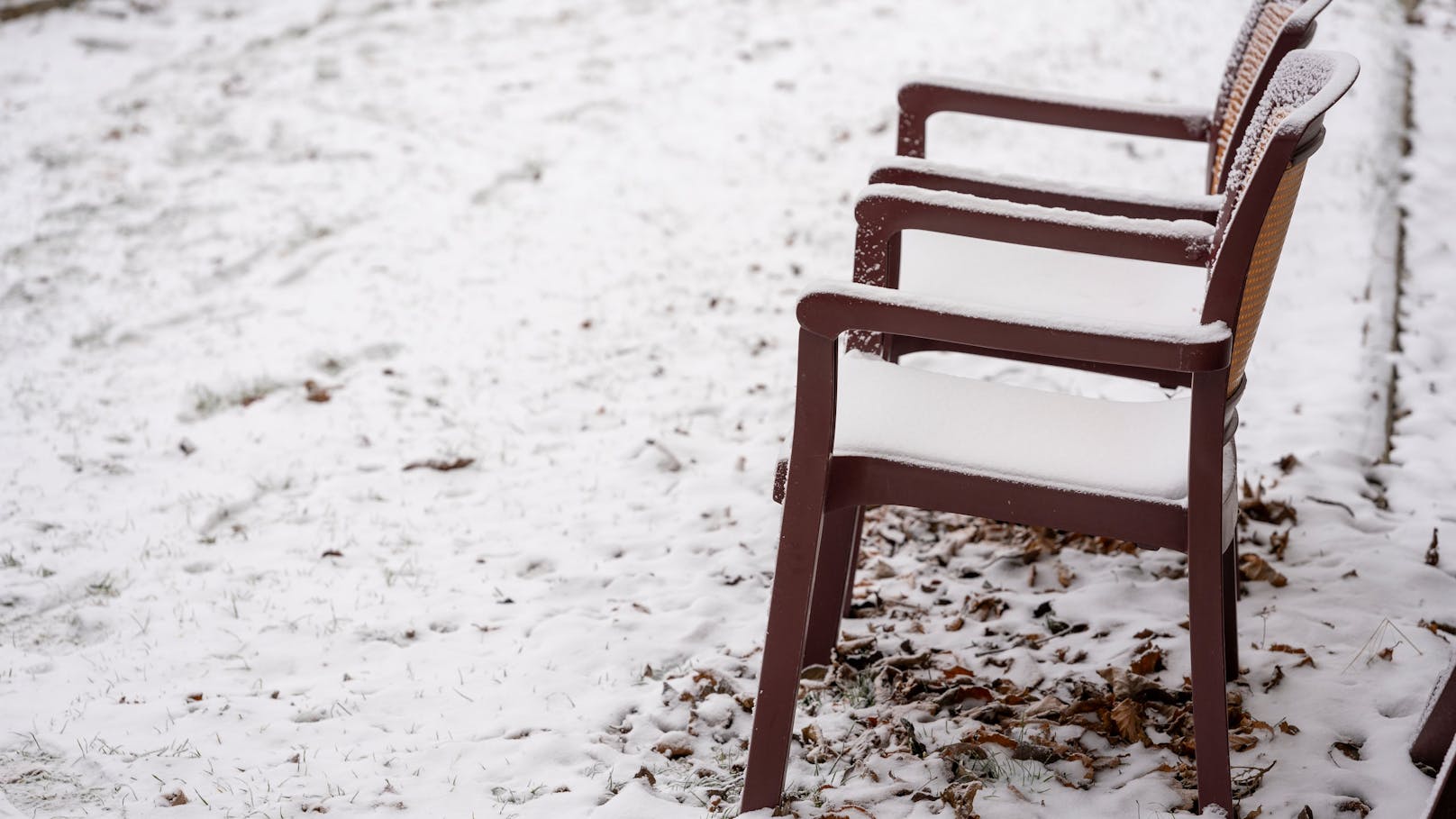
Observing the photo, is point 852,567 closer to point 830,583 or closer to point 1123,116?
point 830,583

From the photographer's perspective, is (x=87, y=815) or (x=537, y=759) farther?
(x=537, y=759)

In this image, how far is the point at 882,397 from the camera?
2.24 m

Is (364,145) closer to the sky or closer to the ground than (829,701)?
closer to the sky

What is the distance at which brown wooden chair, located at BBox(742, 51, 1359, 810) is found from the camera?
1.87m

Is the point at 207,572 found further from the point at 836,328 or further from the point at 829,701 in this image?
the point at 836,328

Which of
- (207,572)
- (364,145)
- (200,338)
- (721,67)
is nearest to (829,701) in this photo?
(207,572)

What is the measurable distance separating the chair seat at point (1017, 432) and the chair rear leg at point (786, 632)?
0.14 m

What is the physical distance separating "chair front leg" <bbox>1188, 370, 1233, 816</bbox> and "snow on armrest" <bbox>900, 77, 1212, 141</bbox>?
50.6 inches

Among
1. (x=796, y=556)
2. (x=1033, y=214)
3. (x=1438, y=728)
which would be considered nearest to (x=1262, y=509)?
(x=1438, y=728)

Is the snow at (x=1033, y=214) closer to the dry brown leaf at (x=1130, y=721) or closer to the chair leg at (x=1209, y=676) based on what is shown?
Answer: the chair leg at (x=1209, y=676)

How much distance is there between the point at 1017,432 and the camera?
2.12 meters

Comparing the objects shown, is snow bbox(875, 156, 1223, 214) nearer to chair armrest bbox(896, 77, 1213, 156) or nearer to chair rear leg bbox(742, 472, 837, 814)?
chair armrest bbox(896, 77, 1213, 156)

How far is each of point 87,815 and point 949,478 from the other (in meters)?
1.80

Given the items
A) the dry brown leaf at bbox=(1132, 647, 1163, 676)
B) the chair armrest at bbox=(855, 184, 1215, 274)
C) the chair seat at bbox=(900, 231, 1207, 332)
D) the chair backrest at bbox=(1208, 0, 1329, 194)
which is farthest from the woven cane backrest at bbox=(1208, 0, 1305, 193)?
the dry brown leaf at bbox=(1132, 647, 1163, 676)
